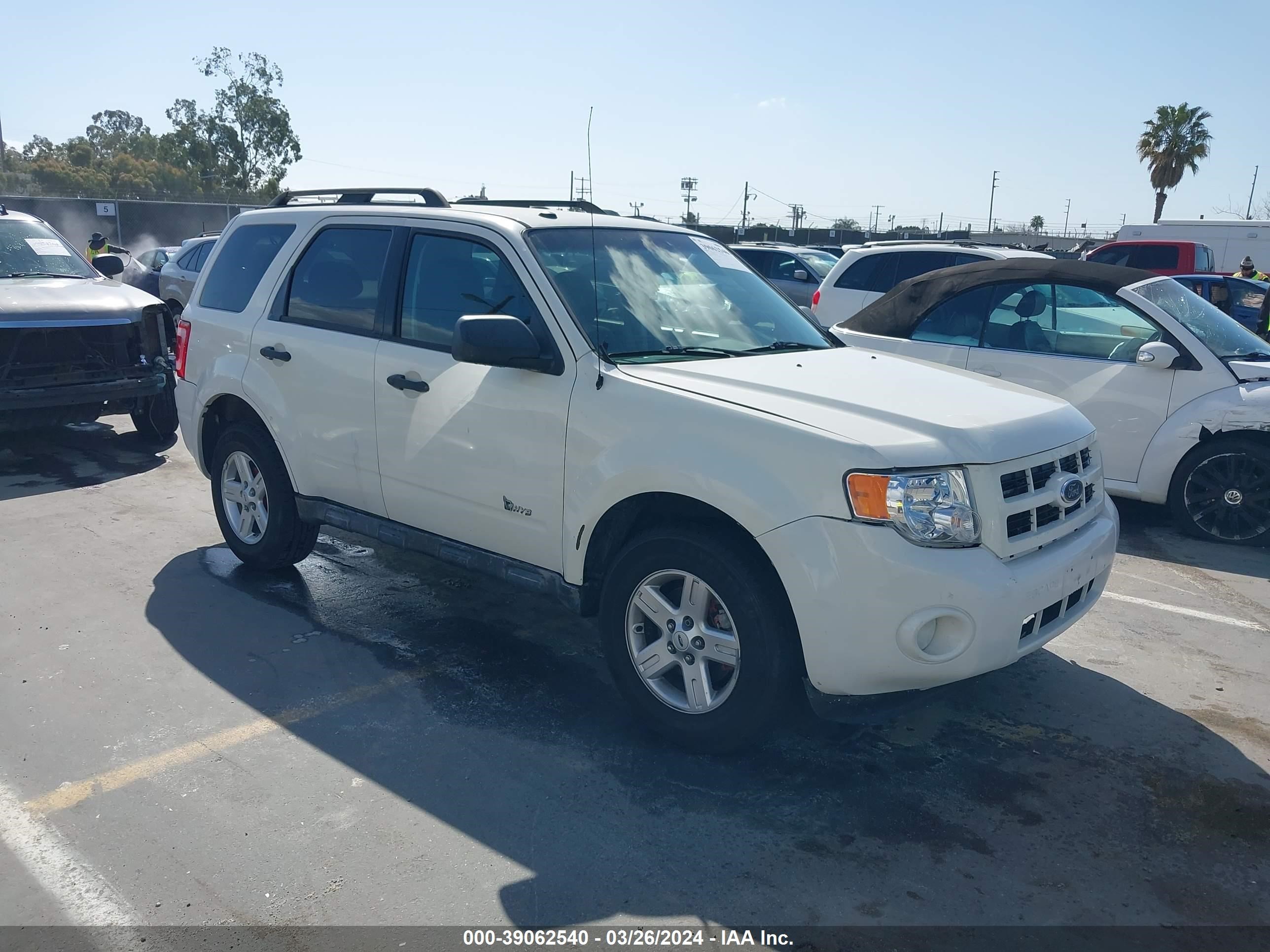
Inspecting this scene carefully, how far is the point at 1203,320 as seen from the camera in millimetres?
7223

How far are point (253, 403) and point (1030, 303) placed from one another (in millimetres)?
5464

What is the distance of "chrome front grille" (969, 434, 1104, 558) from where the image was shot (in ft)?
11.3

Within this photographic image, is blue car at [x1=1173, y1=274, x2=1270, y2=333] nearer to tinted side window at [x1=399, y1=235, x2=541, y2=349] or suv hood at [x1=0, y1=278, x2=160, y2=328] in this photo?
tinted side window at [x1=399, y1=235, x2=541, y2=349]

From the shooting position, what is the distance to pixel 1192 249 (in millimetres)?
18906

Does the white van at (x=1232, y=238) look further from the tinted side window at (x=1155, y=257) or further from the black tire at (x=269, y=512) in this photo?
the black tire at (x=269, y=512)

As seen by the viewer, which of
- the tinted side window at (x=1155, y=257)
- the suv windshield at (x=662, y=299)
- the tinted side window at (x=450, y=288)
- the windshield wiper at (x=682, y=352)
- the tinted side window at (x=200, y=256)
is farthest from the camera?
the tinted side window at (x=1155, y=257)

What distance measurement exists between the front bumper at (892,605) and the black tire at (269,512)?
3091mm

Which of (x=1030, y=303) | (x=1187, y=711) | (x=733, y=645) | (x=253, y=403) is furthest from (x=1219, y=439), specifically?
(x=253, y=403)

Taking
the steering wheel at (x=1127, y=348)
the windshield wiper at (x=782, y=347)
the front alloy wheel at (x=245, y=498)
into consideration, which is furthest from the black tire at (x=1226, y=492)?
the front alloy wheel at (x=245, y=498)

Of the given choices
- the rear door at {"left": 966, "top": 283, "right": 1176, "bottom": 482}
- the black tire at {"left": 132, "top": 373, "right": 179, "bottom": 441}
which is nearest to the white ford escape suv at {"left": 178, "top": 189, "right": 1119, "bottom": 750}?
the rear door at {"left": 966, "top": 283, "right": 1176, "bottom": 482}

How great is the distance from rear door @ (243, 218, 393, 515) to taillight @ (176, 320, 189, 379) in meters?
0.77

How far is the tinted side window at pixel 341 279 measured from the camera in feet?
16.1

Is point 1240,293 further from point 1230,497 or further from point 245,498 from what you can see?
point 245,498

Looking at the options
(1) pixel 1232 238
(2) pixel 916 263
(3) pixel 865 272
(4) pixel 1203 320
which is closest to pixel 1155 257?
(1) pixel 1232 238
